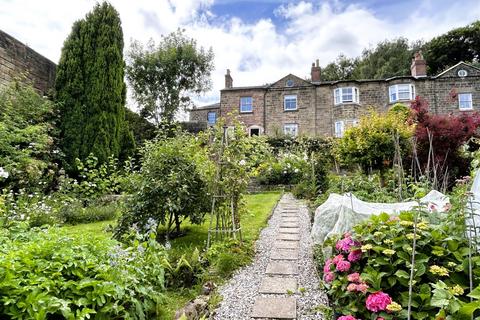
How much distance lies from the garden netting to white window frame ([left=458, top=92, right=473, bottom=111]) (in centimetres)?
2006

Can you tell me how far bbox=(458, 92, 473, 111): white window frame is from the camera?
19.9 metres

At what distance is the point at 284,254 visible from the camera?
4551mm

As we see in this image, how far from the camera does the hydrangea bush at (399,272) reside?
6.19ft

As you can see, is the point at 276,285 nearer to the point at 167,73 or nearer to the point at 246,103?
the point at 246,103

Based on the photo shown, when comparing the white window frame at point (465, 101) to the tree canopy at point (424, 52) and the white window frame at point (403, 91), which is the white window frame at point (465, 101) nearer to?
the white window frame at point (403, 91)

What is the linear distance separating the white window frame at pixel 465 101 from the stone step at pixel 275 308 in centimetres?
2216

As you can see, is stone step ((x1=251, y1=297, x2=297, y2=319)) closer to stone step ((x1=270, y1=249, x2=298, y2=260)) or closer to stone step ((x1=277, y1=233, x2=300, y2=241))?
stone step ((x1=270, y1=249, x2=298, y2=260))

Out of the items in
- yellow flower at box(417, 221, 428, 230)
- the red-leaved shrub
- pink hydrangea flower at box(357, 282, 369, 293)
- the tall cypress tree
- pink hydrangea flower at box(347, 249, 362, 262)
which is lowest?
pink hydrangea flower at box(357, 282, 369, 293)

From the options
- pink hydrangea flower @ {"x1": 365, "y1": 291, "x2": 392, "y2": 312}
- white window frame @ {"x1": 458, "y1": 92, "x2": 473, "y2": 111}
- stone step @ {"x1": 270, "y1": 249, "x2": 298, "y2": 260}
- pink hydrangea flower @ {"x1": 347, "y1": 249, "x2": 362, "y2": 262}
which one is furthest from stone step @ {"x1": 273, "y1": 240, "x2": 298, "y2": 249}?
white window frame @ {"x1": 458, "y1": 92, "x2": 473, "y2": 111}

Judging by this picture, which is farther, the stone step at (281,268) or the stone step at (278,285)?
the stone step at (281,268)

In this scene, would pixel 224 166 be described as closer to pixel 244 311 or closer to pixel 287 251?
pixel 287 251

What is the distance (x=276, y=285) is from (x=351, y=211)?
1189 mm

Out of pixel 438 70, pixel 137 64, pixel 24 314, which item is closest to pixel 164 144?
pixel 24 314

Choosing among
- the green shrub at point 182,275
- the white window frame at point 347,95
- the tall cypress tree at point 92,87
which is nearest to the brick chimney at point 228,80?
the white window frame at point 347,95
